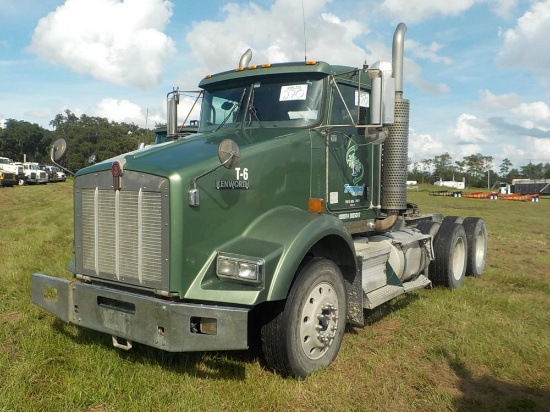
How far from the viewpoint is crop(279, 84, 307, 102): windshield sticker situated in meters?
4.97

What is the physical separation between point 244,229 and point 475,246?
19.2 ft

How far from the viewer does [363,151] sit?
5715 mm

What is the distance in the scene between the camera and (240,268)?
3.61 m

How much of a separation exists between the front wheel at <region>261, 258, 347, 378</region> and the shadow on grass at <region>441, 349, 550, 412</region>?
1131mm

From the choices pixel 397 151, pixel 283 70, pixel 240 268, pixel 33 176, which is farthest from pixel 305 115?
pixel 33 176

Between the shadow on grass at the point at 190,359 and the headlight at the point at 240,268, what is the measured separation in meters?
1.00

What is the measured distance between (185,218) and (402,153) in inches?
138

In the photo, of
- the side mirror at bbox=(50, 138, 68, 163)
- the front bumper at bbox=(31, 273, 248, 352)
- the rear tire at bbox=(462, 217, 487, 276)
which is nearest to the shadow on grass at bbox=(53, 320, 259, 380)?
the front bumper at bbox=(31, 273, 248, 352)

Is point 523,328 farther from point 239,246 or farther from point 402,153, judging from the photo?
point 239,246

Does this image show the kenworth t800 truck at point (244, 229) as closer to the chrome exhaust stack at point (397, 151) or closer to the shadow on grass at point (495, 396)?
the chrome exhaust stack at point (397, 151)

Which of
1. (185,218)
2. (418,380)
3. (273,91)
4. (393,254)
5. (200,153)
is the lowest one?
(418,380)

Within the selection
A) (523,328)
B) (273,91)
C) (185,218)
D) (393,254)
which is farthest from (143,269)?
(523,328)

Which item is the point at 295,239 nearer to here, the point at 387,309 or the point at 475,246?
the point at 387,309

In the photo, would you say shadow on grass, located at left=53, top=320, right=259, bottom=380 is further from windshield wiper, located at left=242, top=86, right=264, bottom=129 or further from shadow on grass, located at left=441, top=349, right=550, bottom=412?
windshield wiper, located at left=242, top=86, right=264, bottom=129
